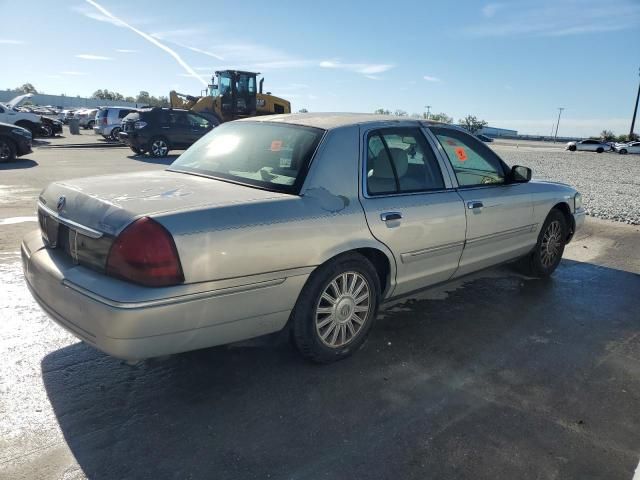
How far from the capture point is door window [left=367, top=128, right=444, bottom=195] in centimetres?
350

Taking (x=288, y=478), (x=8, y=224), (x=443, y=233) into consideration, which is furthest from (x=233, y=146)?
(x=8, y=224)

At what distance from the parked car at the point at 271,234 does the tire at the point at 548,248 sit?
0.90m

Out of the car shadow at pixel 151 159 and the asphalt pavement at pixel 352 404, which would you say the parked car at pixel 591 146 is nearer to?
the car shadow at pixel 151 159

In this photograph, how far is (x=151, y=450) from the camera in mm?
2414

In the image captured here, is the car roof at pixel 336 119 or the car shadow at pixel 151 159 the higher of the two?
the car roof at pixel 336 119

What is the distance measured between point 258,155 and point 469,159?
6.32ft

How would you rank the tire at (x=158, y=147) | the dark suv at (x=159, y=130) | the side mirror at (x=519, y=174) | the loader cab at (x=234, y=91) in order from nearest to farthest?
1. the side mirror at (x=519, y=174)
2. the dark suv at (x=159, y=130)
3. the tire at (x=158, y=147)
4. the loader cab at (x=234, y=91)

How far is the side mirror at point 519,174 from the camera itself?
460 centimetres

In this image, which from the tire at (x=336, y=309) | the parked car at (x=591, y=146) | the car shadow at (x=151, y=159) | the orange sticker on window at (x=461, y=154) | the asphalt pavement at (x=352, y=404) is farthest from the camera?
the parked car at (x=591, y=146)

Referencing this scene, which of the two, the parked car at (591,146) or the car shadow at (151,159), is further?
the parked car at (591,146)

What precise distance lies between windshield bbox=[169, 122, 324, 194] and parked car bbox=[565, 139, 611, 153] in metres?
51.3

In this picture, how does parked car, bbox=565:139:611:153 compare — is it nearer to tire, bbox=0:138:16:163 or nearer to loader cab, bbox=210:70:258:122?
loader cab, bbox=210:70:258:122

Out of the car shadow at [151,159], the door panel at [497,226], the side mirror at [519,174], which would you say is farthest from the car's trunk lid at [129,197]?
the car shadow at [151,159]

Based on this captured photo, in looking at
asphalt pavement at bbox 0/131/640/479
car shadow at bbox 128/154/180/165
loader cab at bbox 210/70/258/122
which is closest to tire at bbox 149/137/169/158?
car shadow at bbox 128/154/180/165
